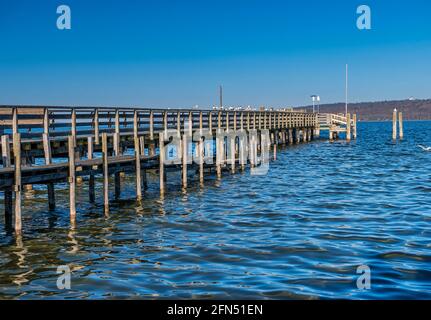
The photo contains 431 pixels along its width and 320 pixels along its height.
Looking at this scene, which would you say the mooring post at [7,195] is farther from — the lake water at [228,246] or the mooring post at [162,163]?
the mooring post at [162,163]

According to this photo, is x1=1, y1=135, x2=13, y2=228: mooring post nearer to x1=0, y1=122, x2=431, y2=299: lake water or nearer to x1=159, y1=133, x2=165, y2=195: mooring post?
x1=0, y1=122, x2=431, y2=299: lake water

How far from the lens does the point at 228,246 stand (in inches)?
510

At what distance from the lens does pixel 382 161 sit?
3888 cm

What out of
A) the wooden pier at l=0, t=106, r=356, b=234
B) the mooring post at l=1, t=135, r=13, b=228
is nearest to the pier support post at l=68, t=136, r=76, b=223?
the wooden pier at l=0, t=106, r=356, b=234

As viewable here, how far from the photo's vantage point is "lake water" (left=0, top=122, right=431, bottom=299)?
9.92m

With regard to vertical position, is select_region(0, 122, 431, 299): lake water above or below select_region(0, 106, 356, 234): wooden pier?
A: below

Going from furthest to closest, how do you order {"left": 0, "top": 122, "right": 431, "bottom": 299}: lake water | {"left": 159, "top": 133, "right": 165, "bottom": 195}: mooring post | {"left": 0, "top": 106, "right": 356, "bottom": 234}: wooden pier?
{"left": 159, "top": 133, "right": 165, "bottom": 195}: mooring post, {"left": 0, "top": 106, "right": 356, "bottom": 234}: wooden pier, {"left": 0, "top": 122, "right": 431, "bottom": 299}: lake water

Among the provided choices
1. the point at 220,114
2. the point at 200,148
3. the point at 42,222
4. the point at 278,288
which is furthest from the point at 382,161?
the point at 278,288

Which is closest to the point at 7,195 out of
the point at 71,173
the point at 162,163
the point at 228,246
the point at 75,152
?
the point at 71,173

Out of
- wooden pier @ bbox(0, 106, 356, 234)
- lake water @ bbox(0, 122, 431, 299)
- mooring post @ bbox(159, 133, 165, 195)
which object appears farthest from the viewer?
mooring post @ bbox(159, 133, 165, 195)

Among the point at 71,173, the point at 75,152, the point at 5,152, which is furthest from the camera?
the point at 75,152

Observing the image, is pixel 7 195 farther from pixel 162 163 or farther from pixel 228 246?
pixel 162 163
